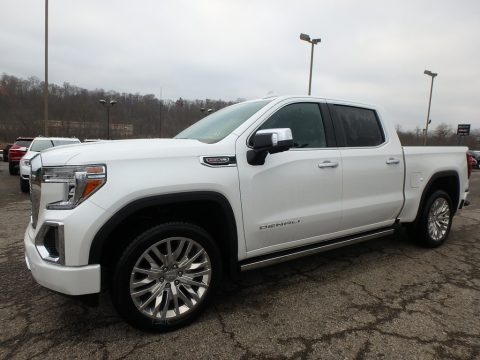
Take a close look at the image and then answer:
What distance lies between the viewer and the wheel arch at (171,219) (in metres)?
2.38

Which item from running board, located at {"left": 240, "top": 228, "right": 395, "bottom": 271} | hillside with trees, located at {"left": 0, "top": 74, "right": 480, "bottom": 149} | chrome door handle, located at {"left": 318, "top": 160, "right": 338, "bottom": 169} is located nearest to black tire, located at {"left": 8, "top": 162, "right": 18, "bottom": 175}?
hillside with trees, located at {"left": 0, "top": 74, "right": 480, "bottom": 149}

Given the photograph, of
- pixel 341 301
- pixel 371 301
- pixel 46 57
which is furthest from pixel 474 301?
pixel 46 57

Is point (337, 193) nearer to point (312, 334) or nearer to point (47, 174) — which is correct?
point (312, 334)

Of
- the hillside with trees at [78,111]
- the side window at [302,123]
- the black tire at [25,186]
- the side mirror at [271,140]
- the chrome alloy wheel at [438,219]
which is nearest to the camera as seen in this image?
the side mirror at [271,140]

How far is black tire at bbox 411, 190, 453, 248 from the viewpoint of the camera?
4.62m

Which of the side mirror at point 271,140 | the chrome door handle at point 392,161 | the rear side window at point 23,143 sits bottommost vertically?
the rear side window at point 23,143

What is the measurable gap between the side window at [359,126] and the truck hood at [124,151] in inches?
62.2

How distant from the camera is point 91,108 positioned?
37.7 meters

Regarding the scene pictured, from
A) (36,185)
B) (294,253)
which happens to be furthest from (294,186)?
(36,185)

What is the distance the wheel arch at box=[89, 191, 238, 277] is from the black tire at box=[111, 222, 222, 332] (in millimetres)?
124

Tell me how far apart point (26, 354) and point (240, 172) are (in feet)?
6.48

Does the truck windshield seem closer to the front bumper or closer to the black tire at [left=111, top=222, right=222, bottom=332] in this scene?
the black tire at [left=111, top=222, right=222, bottom=332]

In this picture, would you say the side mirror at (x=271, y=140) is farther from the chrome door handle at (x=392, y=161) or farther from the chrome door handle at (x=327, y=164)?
the chrome door handle at (x=392, y=161)

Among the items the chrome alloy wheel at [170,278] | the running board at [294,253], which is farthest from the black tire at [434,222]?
the chrome alloy wheel at [170,278]
